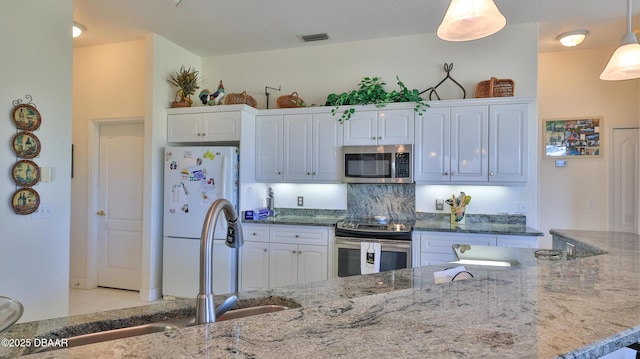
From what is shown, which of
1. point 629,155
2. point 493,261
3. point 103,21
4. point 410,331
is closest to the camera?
point 410,331

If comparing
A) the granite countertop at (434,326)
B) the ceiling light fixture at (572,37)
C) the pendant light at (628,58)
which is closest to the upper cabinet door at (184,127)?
the granite countertop at (434,326)

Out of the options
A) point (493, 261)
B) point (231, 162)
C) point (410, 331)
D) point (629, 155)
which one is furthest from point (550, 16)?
point (410, 331)

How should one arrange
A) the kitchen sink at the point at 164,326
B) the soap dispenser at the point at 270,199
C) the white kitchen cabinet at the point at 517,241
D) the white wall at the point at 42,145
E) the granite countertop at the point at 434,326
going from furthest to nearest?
the soap dispenser at the point at 270,199
the white kitchen cabinet at the point at 517,241
the white wall at the point at 42,145
the kitchen sink at the point at 164,326
the granite countertop at the point at 434,326

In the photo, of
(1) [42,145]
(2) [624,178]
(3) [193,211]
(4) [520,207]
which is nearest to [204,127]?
(3) [193,211]

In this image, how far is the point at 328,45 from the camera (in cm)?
421

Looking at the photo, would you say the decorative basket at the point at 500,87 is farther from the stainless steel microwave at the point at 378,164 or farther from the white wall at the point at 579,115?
the white wall at the point at 579,115

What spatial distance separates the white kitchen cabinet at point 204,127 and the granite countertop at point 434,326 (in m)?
2.86

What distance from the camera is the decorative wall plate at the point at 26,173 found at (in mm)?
2617

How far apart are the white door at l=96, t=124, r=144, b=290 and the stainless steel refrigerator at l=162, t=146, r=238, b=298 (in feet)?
1.95

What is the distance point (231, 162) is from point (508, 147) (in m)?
2.80

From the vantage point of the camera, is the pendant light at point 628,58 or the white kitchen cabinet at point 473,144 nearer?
the pendant light at point 628,58

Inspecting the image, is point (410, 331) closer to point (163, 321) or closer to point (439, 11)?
point (163, 321)

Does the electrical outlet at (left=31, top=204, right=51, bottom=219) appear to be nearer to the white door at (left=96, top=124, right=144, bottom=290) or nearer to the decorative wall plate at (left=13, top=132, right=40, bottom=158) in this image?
the decorative wall plate at (left=13, top=132, right=40, bottom=158)

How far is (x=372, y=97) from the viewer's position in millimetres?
3764
